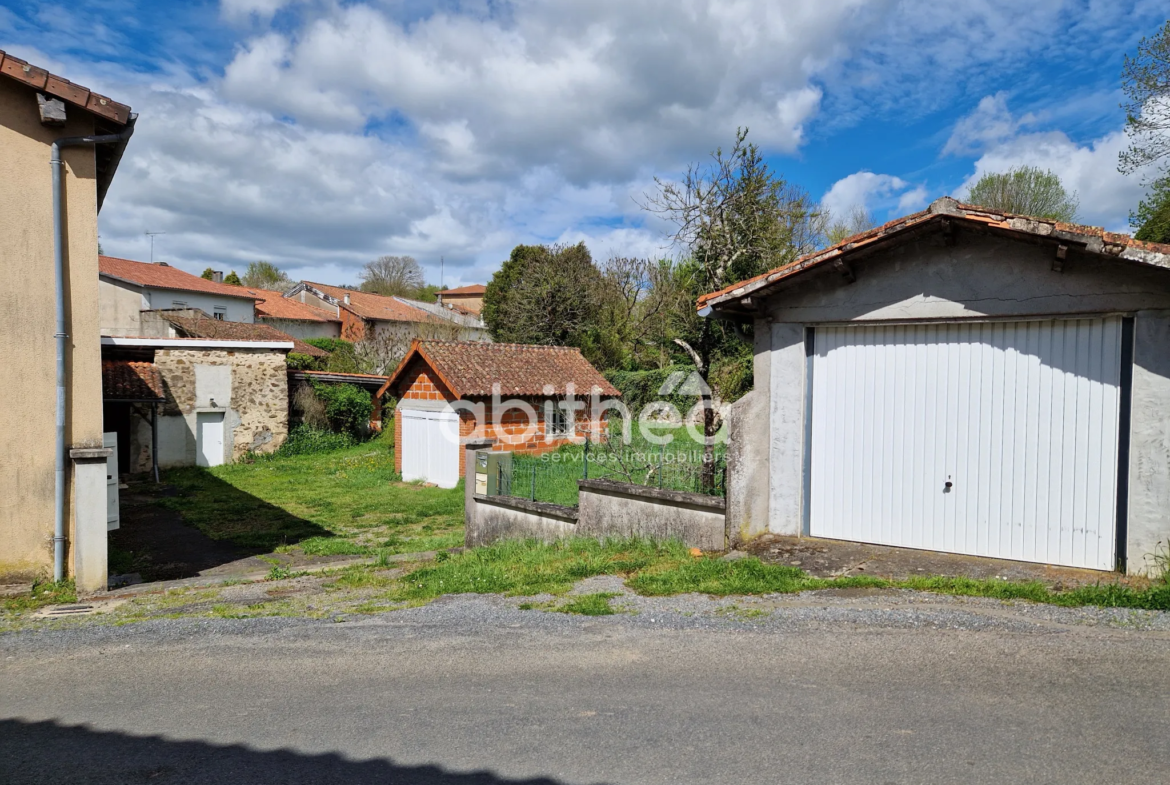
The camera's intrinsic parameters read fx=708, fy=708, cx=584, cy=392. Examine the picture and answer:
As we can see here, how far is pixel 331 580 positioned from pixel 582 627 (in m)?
4.64

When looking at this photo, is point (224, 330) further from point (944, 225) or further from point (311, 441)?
point (944, 225)

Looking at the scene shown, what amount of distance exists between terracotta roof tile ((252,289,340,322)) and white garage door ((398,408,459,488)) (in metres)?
27.6

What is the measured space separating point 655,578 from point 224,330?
101 feet

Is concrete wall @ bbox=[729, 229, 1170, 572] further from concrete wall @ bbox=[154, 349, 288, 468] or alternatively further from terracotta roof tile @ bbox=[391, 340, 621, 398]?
concrete wall @ bbox=[154, 349, 288, 468]

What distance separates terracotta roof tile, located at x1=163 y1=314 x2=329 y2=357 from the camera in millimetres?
31161

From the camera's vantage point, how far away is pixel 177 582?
9.32 m

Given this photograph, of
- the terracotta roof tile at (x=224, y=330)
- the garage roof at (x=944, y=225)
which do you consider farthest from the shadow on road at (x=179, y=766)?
the terracotta roof tile at (x=224, y=330)

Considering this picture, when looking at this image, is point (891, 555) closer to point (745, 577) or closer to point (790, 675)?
point (745, 577)

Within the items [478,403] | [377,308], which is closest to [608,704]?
[478,403]

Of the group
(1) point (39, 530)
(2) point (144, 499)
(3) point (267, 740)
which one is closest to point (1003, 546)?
(3) point (267, 740)

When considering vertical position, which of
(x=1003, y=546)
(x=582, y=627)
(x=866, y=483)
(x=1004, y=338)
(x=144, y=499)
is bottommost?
(x=144, y=499)

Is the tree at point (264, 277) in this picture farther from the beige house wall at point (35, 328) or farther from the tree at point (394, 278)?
the beige house wall at point (35, 328)

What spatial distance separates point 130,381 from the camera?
2139cm

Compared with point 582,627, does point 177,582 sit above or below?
below
